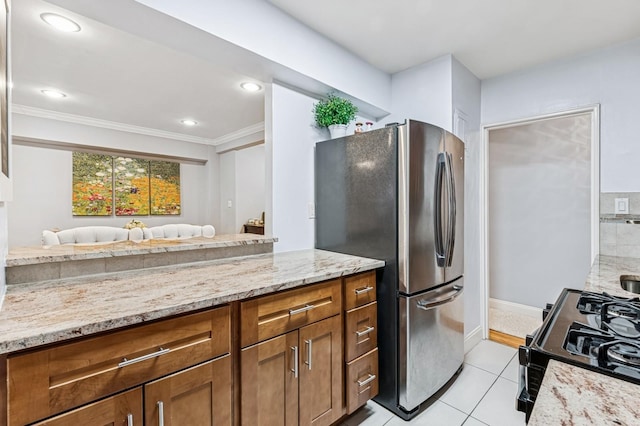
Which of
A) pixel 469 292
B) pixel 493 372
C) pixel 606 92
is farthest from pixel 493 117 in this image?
pixel 493 372

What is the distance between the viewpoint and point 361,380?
5.65 feet

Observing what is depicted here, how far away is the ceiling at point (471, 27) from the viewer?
1.82 meters

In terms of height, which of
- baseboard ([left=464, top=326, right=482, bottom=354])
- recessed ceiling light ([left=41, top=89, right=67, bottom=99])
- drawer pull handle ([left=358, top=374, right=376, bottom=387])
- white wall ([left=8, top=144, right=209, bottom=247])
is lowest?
baseboard ([left=464, top=326, right=482, bottom=354])

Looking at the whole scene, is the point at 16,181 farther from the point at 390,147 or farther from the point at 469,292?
the point at 469,292

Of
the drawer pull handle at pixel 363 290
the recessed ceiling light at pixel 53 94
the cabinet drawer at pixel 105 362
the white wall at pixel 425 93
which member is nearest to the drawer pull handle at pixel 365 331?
the drawer pull handle at pixel 363 290

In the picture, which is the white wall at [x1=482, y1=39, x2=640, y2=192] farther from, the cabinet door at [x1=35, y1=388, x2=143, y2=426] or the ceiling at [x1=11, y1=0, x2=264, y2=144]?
the cabinet door at [x1=35, y1=388, x2=143, y2=426]

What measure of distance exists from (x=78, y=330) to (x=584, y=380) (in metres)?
1.23

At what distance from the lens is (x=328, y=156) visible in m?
2.21

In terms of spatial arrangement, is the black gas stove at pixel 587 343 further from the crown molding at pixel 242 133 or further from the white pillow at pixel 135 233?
the crown molding at pixel 242 133

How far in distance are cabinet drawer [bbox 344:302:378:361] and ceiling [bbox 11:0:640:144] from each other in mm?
1722

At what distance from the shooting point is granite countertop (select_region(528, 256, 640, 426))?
49 centimetres

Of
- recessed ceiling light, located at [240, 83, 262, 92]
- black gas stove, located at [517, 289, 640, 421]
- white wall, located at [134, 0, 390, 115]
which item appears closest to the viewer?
black gas stove, located at [517, 289, 640, 421]

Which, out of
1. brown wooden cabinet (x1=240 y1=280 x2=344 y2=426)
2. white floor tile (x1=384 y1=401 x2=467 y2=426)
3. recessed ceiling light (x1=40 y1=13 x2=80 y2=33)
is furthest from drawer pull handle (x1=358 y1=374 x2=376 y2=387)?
recessed ceiling light (x1=40 y1=13 x2=80 y2=33)

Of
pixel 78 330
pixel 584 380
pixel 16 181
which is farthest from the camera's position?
→ pixel 16 181
